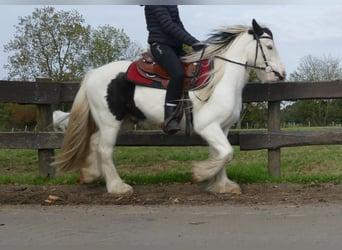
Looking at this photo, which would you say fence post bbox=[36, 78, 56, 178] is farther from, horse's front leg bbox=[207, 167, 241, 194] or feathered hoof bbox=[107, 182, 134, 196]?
horse's front leg bbox=[207, 167, 241, 194]

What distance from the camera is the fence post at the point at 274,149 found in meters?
7.32

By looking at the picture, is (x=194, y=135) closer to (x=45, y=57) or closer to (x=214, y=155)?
(x=214, y=155)

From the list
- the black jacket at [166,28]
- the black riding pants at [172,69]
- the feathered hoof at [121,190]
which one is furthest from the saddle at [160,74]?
the feathered hoof at [121,190]

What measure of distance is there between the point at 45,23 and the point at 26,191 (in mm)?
18267

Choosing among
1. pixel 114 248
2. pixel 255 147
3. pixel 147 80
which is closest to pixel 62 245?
pixel 114 248

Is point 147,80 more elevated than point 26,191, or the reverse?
point 147,80

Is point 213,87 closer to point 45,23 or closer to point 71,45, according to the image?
point 45,23

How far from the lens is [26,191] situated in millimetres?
6254

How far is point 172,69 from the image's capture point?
6.18 meters

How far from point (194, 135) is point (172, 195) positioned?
1267 millimetres

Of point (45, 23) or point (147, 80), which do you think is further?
point (45, 23)

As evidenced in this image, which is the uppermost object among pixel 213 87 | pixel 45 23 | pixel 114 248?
pixel 45 23

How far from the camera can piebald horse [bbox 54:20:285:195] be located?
19.9 feet

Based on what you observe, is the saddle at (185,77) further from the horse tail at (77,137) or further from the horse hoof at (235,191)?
the horse hoof at (235,191)
